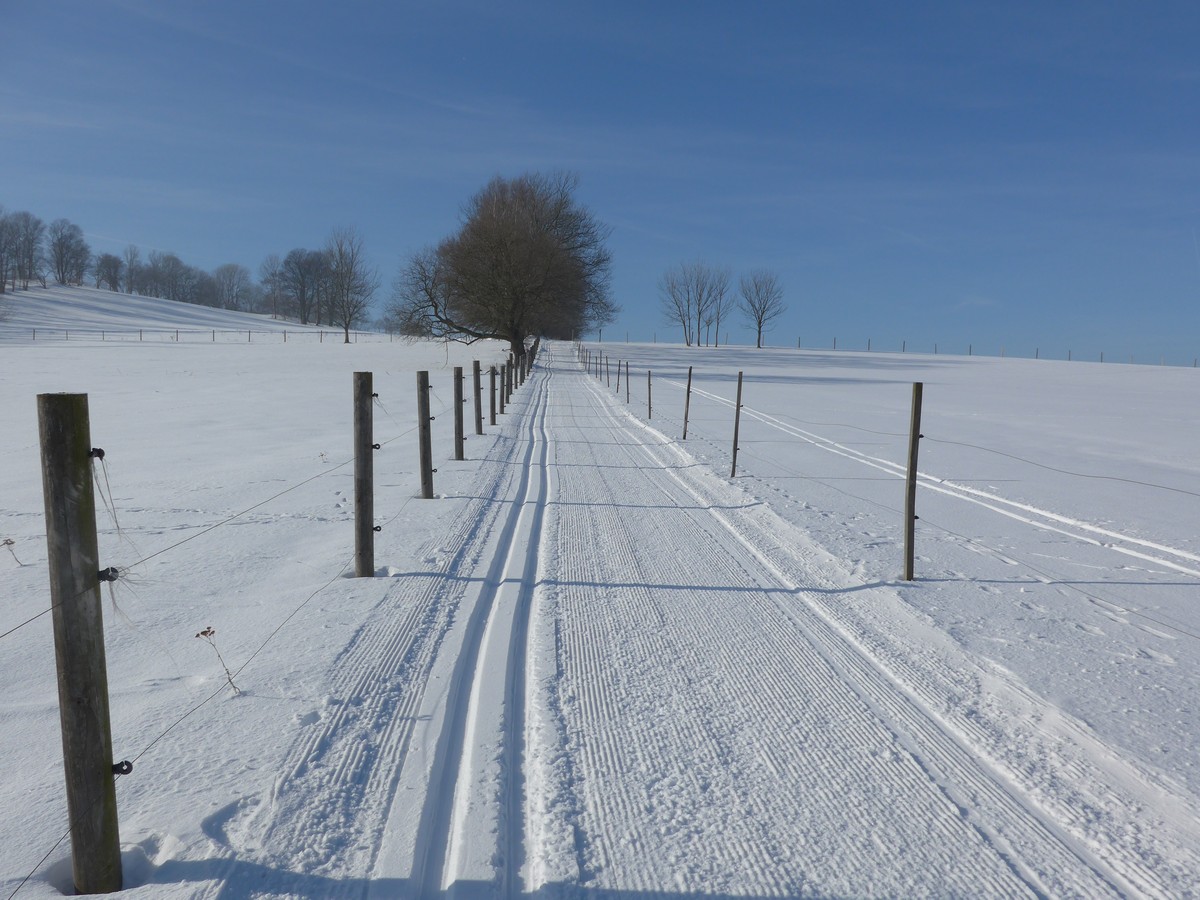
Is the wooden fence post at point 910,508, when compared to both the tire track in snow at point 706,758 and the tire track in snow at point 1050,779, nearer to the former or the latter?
the tire track in snow at point 706,758

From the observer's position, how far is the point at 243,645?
4547mm

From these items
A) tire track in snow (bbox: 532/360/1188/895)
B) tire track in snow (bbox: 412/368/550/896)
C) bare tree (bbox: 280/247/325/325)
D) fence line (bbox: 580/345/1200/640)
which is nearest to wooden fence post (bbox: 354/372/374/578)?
tire track in snow (bbox: 412/368/550/896)

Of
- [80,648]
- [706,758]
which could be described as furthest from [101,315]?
[706,758]

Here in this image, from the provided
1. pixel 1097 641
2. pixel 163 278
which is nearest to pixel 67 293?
pixel 163 278

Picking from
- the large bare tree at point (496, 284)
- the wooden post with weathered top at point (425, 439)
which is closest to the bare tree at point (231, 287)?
the large bare tree at point (496, 284)

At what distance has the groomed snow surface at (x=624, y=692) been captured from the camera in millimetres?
2721

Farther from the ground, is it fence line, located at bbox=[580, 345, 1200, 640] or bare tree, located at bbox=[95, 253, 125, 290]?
bare tree, located at bbox=[95, 253, 125, 290]

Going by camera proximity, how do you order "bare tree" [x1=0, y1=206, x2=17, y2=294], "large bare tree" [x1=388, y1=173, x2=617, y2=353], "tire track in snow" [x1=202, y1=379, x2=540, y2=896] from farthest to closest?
"bare tree" [x1=0, y1=206, x2=17, y2=294]
"large bare tree" [x1=388, y1=173, x2=617, y2=353]
"tire track in snow" [x1=202, y1=379, x2=540, y2=896]

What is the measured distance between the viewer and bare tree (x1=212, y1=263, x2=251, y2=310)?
14350 cm

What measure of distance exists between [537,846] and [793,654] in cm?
222

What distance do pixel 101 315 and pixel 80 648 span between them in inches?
4115

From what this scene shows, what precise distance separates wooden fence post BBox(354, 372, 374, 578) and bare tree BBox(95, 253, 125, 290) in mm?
148230

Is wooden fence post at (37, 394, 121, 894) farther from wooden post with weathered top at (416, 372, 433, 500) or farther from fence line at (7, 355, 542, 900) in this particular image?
wooden post with weathered top at (416, 372, 433, 500)

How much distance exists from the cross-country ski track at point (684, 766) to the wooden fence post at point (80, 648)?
39 cm
